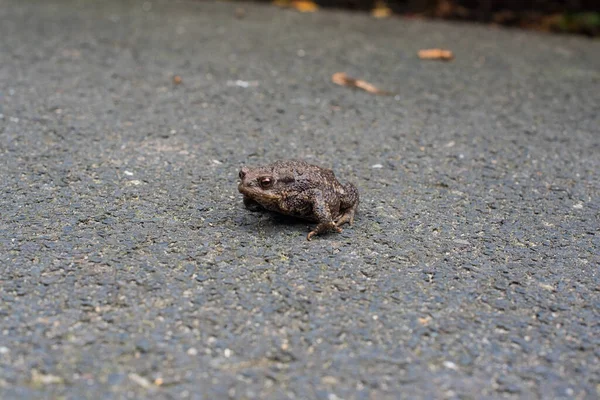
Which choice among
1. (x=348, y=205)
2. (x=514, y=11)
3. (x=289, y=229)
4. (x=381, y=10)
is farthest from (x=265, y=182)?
(x=514, y=11)

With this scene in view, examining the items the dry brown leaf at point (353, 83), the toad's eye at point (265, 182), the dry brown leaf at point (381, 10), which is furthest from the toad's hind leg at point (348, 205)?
the dry brown leaf at point (381, 10)

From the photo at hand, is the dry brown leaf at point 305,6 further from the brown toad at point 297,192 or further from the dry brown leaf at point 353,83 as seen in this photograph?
the brown toad at point 297,192

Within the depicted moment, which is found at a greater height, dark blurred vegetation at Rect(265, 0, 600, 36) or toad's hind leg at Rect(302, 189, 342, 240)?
dark blurred vegetation at Rect(265, 0, 600, 36)

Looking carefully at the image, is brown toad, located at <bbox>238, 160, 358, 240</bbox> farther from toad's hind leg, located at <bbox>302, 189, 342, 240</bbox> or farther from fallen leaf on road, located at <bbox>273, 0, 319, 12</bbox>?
fallen leaf on road, located at <bbox>273, 0, 319, 12</bbox>

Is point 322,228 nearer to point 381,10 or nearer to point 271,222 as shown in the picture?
point 271,222

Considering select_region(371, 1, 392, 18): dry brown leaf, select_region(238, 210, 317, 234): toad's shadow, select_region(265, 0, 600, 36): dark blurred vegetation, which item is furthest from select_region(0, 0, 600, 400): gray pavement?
select_region(371, 1, 392, 18): dry brown leaf

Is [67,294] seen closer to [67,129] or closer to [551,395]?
[551,395]

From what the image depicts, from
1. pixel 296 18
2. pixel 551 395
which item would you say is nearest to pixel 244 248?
pixel 551 395
